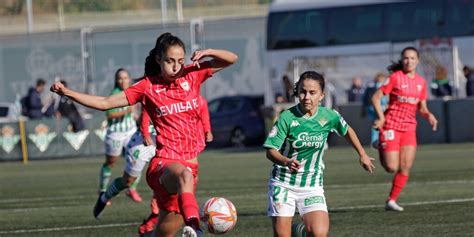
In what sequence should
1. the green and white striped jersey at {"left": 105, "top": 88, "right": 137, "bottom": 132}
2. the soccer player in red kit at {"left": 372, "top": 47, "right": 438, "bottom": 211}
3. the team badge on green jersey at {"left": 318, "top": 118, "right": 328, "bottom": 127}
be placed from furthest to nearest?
the green and white striped jersey at {"left": 105, "top": 88, "right": 137, "bottom": 132} → the soccer player in red kit at {"left": 372, "top": 47, "right": 438, "bottom": 211} → the team badge on green jersey at {"left": 318, "top": 118, "right": 328, "bottom": 127}

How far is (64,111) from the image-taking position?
36.8m

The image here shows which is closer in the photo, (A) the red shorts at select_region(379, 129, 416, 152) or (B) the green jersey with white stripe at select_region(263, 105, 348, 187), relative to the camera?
(B) the green jersey with white stripe at select_region(263, 105, 348, 187)

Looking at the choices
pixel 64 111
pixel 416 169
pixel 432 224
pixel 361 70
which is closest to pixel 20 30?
pixel 64 111

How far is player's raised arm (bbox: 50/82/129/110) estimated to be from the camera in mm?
9031

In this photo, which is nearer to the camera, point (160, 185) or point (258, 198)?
point (160, 185)

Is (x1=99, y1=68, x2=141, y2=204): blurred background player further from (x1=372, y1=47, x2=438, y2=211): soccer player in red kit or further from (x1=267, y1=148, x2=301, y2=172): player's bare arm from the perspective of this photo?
(x1=267, y1=148, x2=301, y2=172): player's bare arm

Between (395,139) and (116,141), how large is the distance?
4.65 meters

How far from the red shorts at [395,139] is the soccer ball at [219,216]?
5.90m

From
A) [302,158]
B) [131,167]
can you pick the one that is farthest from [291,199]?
[131,167]

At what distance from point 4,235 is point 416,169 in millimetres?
11126

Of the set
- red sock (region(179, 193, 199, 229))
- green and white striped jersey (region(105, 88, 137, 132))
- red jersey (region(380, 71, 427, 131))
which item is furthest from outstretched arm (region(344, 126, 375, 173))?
green and white striped jersey (region(105, 88, 137, 132))

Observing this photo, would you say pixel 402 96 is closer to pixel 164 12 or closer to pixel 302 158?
pixel 302 158

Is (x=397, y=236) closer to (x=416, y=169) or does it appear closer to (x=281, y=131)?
(x=281, y=131)

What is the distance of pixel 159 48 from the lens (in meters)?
9.55
